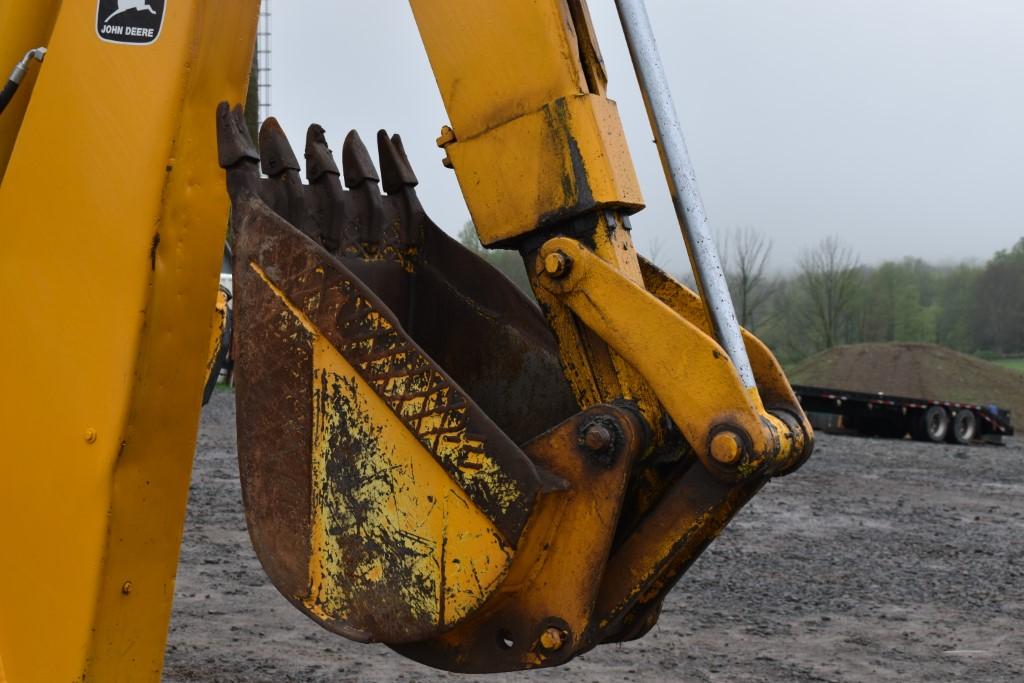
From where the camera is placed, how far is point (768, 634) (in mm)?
5129

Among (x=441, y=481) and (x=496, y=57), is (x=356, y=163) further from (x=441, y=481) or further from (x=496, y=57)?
(x=441, y=481)

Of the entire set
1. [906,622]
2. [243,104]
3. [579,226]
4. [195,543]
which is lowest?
[906,622]

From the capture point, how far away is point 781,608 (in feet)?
18.4

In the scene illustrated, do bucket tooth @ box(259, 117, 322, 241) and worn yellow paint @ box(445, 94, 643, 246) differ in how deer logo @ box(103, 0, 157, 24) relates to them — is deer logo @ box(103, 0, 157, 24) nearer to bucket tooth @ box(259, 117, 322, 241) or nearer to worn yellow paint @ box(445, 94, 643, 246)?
bucket tooth @ box(259, 117, 322, 241)

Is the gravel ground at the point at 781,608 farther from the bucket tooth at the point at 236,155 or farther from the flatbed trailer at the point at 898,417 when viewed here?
the flatbed trailer at the point at 898,417

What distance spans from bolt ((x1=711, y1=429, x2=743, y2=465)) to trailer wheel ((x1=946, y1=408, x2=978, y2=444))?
50.6ft

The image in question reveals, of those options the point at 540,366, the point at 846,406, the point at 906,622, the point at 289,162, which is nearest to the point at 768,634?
the point at 906,622

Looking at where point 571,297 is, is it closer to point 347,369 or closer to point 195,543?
point 347,369

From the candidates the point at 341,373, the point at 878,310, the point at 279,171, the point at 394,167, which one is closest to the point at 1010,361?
the point at 878,310

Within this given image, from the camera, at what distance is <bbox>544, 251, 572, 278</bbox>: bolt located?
1929 millimetres

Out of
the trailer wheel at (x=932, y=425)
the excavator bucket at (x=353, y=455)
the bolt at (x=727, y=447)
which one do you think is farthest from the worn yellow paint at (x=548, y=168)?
the trailer wheel at (x=932, y=425)

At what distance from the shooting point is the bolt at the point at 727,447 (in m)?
1.76

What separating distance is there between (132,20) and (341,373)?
2.69ft

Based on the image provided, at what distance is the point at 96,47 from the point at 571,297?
3.38 feet
